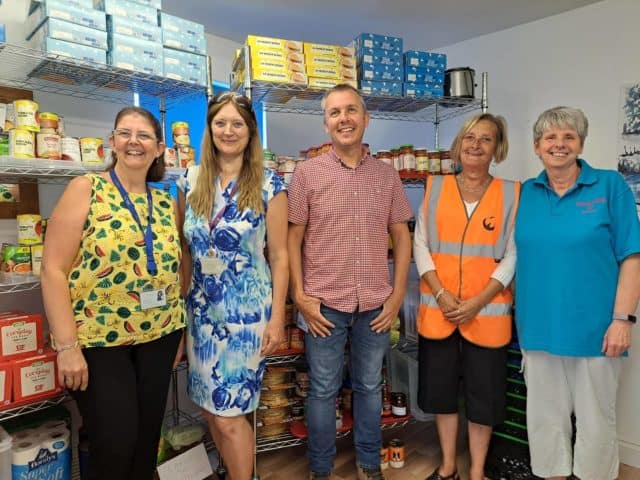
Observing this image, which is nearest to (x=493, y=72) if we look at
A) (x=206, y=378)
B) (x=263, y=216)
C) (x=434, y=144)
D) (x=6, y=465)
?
(x=434, y=144)

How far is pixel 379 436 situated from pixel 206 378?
0.84 m

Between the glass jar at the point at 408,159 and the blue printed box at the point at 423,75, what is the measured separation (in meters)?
0.39

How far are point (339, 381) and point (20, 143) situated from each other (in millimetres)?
1516

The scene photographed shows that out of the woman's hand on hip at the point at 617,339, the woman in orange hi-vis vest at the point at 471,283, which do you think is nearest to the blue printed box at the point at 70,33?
the woman in orange hi-vis vest at the point at 471,283

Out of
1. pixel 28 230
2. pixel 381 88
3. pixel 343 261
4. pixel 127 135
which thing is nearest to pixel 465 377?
pixel 343 261

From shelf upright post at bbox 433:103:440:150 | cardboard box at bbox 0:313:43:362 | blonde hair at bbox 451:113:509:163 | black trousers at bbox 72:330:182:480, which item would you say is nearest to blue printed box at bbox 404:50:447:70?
shelf upright post at bbox 433:103:440:150

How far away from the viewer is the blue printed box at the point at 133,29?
5.72 ft

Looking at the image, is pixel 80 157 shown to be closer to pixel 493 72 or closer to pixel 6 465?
pixel 6 465

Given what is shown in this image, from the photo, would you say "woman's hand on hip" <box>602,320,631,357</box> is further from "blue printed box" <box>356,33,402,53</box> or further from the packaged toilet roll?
the packaged toilet roll

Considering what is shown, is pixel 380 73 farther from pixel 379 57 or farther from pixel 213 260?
pixel 213 260

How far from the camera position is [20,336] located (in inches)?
63.4

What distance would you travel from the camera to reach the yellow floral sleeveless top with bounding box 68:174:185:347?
1360 millimetres

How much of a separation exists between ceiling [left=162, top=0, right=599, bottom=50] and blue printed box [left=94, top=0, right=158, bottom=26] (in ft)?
1.80

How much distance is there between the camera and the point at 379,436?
6.40 feet
